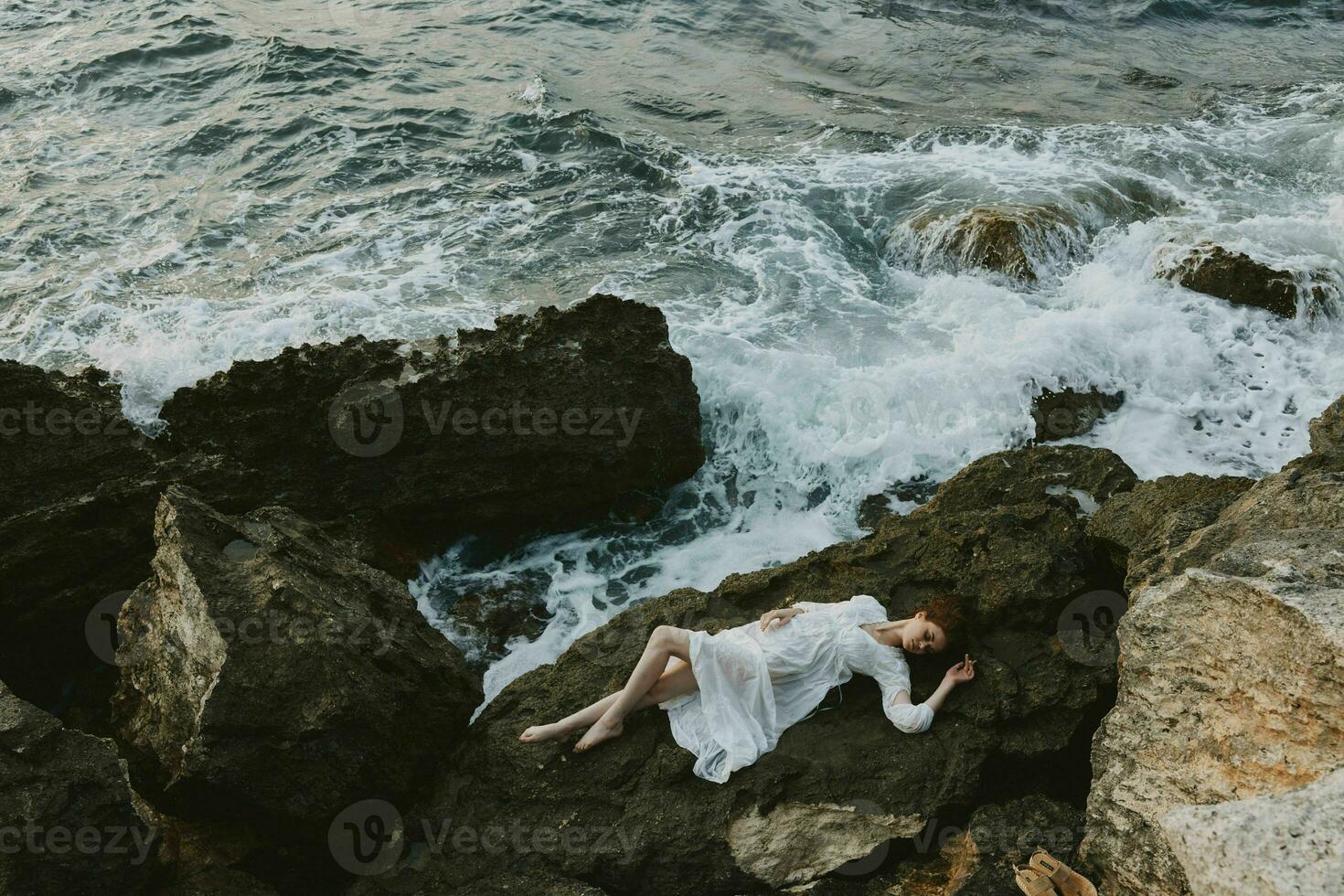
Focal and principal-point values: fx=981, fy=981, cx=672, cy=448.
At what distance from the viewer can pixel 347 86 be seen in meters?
15.8

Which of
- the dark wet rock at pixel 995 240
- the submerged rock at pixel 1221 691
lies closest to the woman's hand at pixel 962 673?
the submerged rock at pixel 1221 691

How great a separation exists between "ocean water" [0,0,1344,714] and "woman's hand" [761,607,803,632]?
6.57 ft

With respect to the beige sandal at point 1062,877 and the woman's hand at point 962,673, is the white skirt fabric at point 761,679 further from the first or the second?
the beige sandal at point 1062,877

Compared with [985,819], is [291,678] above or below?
above

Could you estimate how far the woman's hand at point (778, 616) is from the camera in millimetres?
5621

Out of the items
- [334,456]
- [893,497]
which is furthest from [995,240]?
[334,456]

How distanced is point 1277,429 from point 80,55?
1848cm

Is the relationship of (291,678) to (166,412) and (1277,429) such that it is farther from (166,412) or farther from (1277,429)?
(1277,429)

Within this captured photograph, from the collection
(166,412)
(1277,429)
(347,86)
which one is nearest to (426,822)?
(166,412)

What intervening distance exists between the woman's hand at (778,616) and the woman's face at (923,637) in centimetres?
65

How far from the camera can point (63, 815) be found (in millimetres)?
4137

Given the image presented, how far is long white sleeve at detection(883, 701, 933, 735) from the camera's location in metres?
5.13

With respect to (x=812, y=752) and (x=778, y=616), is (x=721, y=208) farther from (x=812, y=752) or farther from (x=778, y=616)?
(x=812, y=752)

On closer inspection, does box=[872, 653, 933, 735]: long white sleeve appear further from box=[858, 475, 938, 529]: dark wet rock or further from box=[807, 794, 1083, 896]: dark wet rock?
box=[858, 475, 938, 529]: dark wet rock
